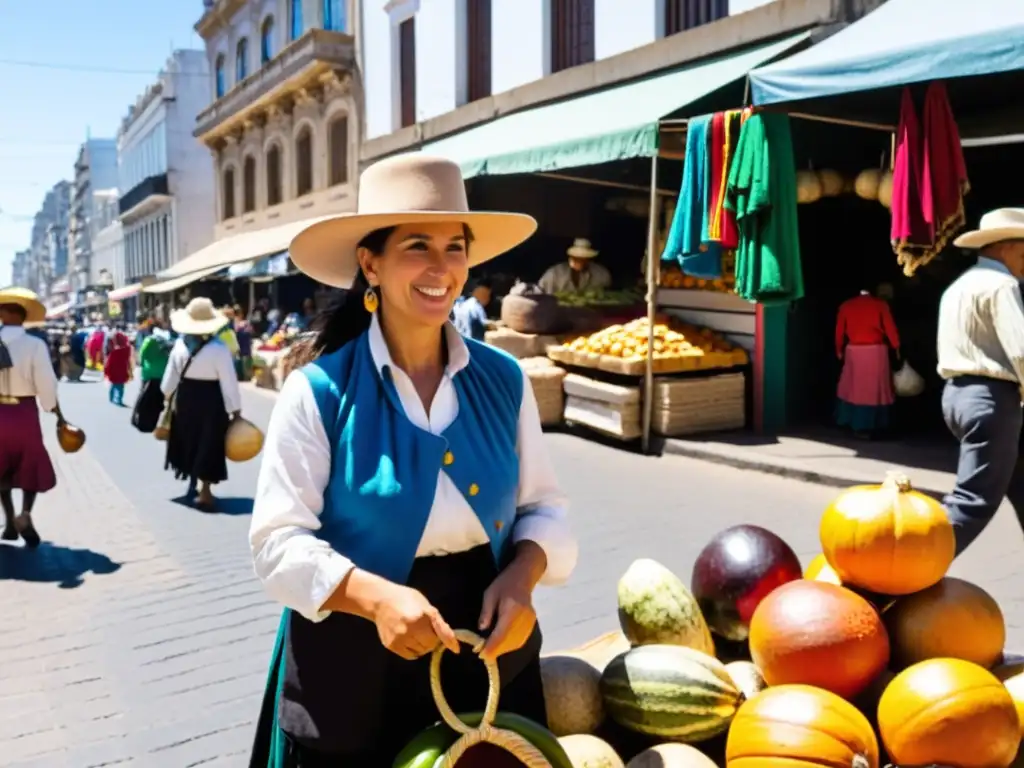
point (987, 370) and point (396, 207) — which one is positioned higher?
point (396, 207)

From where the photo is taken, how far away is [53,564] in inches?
238

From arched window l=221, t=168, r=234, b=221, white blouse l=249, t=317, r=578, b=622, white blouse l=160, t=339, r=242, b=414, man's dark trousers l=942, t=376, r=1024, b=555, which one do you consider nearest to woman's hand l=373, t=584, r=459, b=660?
white blouse l=249, t=317, r=578, b=622

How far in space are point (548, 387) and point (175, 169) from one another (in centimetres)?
3638

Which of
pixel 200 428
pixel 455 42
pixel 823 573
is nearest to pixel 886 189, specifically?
pixel 823 573

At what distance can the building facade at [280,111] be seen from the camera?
20906 mm

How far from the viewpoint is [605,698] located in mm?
2695

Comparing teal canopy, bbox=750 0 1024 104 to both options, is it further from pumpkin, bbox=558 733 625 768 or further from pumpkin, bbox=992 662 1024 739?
pumpkin, bbox=558 733 625 768

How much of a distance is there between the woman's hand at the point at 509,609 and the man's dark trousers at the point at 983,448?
3152mm

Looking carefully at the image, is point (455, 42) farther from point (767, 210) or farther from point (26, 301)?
point (26, 301)

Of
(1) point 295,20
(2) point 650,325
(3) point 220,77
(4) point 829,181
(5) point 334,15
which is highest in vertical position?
(3) point 220,77

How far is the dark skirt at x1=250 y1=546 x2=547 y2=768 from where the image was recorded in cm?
188

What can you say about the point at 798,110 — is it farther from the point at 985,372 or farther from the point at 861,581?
the point at 861,581

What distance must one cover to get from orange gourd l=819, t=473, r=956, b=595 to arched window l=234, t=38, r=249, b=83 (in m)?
29.0

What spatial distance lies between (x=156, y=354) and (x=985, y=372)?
24.7ft
